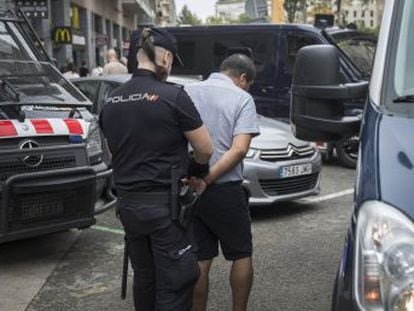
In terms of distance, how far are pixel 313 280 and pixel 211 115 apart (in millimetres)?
1821

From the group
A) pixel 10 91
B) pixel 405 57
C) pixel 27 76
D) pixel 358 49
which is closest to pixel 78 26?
pixel 358 49

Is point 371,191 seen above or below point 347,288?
above

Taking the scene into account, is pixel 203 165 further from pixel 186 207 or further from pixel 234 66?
pixel 234 66

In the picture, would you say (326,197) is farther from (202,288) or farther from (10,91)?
(202,288)

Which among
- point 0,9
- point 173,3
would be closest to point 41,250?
point 0,9

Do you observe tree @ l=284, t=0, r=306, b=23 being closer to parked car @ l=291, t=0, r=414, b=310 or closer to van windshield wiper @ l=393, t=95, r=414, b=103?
parked car @ l=291, t=0, r=414, b=310

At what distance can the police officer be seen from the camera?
11.2ft

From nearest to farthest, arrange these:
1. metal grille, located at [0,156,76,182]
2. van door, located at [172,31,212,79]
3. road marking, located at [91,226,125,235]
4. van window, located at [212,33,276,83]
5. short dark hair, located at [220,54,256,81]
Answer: short dark hair, located at [220,54,256,81]
metal grille, located at [0,156,76,182]
road marking, located at [91,226,125,235]
van window, located at [212,33,276,83]
van door, located at [172,31,212,79]

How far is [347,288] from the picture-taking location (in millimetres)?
2611

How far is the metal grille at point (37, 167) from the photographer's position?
531 cm

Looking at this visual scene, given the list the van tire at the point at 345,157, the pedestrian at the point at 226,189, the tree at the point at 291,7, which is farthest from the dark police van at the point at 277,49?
the tree at the point at 291,7

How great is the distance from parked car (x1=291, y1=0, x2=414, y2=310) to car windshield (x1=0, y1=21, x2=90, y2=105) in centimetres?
305

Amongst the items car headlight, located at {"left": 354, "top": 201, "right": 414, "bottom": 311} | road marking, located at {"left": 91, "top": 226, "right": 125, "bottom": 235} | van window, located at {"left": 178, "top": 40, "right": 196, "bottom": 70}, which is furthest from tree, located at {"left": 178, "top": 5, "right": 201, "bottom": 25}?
car headlight, located at {"left": 354, "top": 201, "right": 414, "bottom": 311}

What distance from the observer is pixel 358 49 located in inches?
444
